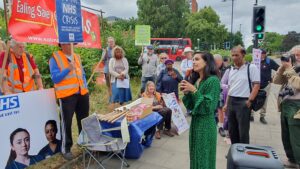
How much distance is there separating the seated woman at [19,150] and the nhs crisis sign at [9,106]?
27cm

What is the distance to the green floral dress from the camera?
2.81 meters

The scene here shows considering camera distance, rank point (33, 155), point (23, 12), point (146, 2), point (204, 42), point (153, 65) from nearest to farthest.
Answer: point (23, 12), point (33, 155), point (153, 65), point (204, 42), point (146, 2)

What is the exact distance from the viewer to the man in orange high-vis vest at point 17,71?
3891 millimetres

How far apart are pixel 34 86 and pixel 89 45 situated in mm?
1370

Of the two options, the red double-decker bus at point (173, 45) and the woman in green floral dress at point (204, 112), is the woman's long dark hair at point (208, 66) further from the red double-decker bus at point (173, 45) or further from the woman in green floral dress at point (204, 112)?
the red double-decker bus at point (173, 45)

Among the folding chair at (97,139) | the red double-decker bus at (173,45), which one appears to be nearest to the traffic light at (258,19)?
the folding chair at (97,139)

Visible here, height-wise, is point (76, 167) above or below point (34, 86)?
below

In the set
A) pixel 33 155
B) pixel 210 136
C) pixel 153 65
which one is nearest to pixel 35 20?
pixel 33 155

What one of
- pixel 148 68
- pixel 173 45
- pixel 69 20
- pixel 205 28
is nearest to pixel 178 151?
pixel 69 20

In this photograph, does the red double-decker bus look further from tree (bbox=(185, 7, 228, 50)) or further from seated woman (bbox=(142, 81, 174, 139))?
seated woman (bbox=(142, 81, 174, 139))

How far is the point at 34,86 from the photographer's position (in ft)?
14.4

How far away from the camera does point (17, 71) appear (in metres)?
4.03

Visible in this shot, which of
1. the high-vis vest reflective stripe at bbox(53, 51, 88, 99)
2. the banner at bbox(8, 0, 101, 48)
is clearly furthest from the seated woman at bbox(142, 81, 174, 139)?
the banner at bbox(8, 0, 101, 48)

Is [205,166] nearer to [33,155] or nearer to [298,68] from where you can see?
[298,68]
